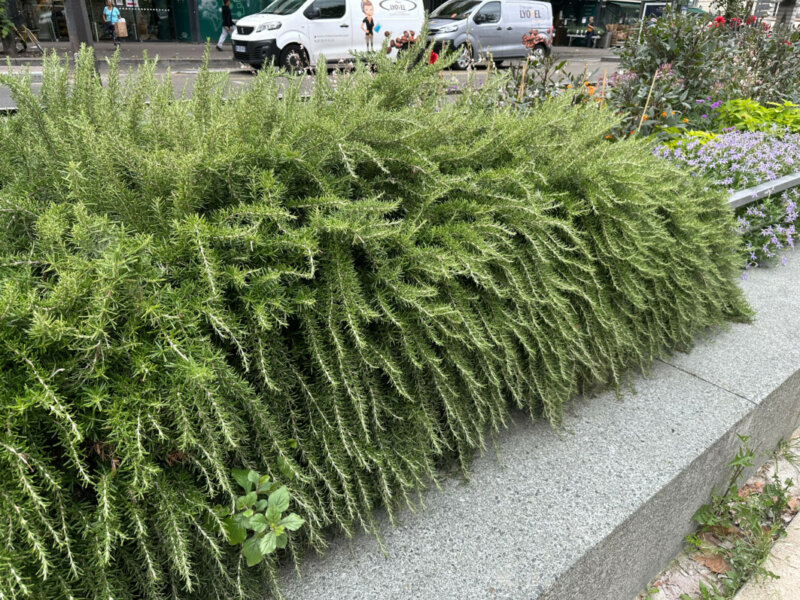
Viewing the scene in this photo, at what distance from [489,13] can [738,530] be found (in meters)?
16.8

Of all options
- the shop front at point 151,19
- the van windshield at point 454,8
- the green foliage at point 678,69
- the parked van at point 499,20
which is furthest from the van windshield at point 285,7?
the green foliage at point 678,69

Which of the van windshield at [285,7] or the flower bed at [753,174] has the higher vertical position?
the van windshield at [285,7]

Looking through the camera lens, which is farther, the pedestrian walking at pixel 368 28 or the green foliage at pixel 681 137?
the green foliage at pixel 681 137

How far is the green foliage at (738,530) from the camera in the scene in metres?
2.27

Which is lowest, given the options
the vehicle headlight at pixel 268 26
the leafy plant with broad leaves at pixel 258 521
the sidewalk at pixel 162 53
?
the leafy plant with broad leaves at pixel 258 521

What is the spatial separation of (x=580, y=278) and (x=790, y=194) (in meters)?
2.95

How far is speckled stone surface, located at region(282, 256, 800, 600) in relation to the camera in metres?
1.55

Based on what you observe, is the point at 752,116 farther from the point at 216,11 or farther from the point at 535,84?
the point at 216,11

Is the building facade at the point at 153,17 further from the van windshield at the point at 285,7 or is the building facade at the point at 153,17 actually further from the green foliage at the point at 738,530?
the green foliage at the point at 738,530

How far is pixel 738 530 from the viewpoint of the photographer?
96.5 inches

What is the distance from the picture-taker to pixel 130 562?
1.25m

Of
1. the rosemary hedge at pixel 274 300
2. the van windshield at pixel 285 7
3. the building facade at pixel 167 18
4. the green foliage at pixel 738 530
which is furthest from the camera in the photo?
the building facade at pixel 167 18

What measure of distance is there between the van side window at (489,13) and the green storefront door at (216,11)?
950 centimetres

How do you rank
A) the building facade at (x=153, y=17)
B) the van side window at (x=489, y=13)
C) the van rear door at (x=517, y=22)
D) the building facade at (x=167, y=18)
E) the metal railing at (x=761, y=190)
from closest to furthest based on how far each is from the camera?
1. the metal railing at (x=761, y=190)
2. the van side window at (x=489, y=13)
3. the van rear door at (x=517, y=22)
4. the building facade at (x=153, y=17)
5. the building facade at (x=167, y=18)
